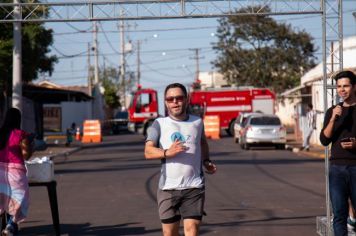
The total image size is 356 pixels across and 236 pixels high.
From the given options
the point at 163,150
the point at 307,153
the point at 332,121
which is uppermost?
the point at 332,121

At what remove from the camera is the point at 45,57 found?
4100 cm

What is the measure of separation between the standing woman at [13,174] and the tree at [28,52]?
20.6m

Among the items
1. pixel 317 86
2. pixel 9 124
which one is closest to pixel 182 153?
pixel 9 124

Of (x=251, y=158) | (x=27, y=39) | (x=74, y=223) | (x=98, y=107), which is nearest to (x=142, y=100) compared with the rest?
(x=27, y=39)

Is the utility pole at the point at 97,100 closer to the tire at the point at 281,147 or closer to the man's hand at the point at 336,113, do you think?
the tire at the point at 281,147

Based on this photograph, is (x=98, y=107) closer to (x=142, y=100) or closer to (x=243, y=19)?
(x=243, y=19)

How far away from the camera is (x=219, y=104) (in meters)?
54.0

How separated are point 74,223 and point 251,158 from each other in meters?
18.4

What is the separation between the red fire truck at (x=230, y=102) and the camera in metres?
53.5

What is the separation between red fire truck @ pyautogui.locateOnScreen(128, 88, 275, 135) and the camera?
176 feet

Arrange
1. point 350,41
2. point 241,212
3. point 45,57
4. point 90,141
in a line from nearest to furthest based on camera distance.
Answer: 1. point 241,212
2. point 350,41
3. point 45,57
4. point 90,141

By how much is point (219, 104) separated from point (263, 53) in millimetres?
14756

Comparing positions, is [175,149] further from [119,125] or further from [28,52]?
[119,125]

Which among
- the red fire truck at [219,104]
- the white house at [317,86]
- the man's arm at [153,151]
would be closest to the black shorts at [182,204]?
the man's arm at [153,151]
